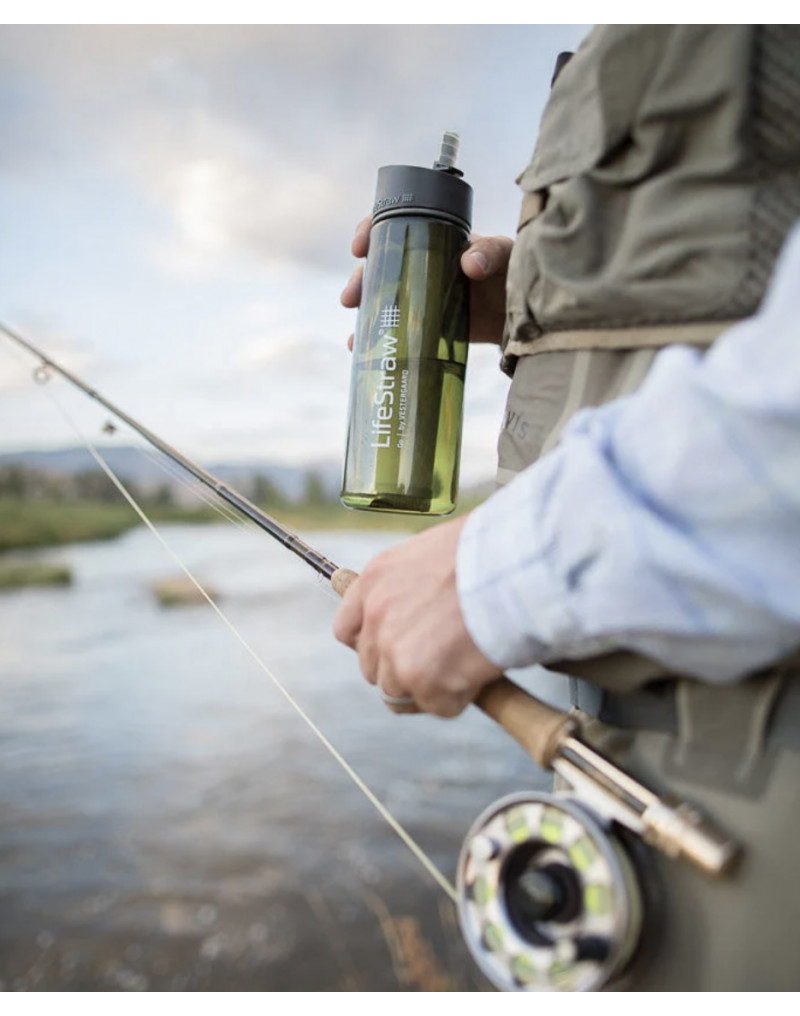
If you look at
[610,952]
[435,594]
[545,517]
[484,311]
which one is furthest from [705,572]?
[484,311]

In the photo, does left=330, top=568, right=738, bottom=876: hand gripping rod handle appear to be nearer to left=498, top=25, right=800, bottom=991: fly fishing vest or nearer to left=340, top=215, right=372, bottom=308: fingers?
left=498, top=25, right=800, bottom=991: fly fishing vest

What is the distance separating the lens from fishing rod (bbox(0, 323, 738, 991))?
0.67 m

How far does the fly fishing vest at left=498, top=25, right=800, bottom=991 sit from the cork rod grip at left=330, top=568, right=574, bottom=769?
43 millimetres

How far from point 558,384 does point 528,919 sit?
482 millimetres

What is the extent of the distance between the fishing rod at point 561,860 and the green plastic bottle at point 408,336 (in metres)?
0.40

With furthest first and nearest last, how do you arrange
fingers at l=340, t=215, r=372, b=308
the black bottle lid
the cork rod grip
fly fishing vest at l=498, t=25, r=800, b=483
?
fingers at l=340, t=215, r=372, b=308 → the black bottle lid → the cork rod grip → fly fishing vest at l=498, t=25, r=800, b=483

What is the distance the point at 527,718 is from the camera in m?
0.76

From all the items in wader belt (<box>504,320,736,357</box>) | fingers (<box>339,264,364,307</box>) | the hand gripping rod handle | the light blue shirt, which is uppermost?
fingers (<box>339,264,364,307</box>)

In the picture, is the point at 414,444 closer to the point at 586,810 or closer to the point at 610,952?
the point at 586,810

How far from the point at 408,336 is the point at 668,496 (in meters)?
0.62

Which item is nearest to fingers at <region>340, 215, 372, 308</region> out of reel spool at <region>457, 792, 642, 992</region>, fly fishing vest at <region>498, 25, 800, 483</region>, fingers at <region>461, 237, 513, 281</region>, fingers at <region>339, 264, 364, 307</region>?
fingers at <region>339, 264, 364, 307</region>

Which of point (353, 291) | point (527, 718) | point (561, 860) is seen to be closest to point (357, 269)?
point (353, 291)

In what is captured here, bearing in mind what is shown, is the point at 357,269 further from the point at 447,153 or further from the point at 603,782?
the point at 603,782
